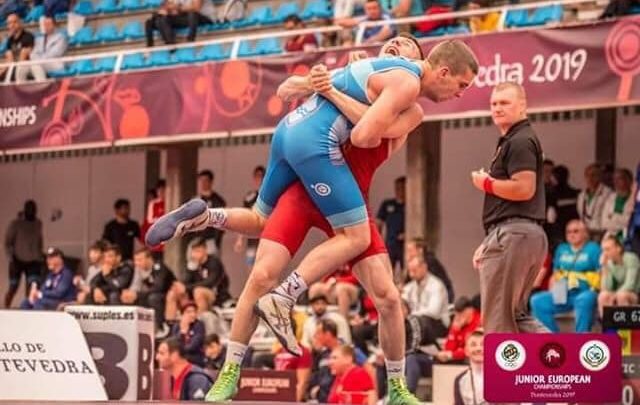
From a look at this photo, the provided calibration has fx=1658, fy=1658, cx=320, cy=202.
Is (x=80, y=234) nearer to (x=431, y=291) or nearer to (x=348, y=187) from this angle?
(x=431, y=291)

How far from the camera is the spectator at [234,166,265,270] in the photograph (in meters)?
18.8

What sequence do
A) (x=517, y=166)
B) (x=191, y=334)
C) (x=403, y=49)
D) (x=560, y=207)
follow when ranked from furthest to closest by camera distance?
(x=191, y=334)
(x=560, y=207)
(x=517, y=166)
(x=403, y=49)

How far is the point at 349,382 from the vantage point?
556 inches

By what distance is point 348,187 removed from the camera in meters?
7.61

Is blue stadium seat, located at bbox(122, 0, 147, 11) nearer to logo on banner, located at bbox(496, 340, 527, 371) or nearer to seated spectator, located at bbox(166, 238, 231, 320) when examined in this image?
seated spectator, located at bbox(166, 238, 231, 320)

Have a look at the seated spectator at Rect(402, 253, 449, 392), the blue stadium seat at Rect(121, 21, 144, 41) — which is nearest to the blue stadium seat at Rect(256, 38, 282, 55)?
the blue stadium seat at Rect(121, 21, 144, 41)

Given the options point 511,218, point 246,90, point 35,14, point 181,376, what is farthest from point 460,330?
point 35,14

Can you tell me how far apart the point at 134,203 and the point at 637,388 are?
14.1 meters

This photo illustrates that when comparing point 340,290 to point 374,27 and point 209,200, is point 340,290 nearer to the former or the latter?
point 374,27

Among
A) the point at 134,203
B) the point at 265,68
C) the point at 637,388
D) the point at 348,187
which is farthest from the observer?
the point at 134,203

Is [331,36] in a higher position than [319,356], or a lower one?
higher

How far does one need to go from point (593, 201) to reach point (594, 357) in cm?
717

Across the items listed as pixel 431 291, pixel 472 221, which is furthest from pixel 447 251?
pixel 431 291

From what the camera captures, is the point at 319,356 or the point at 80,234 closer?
the point at 319,356
